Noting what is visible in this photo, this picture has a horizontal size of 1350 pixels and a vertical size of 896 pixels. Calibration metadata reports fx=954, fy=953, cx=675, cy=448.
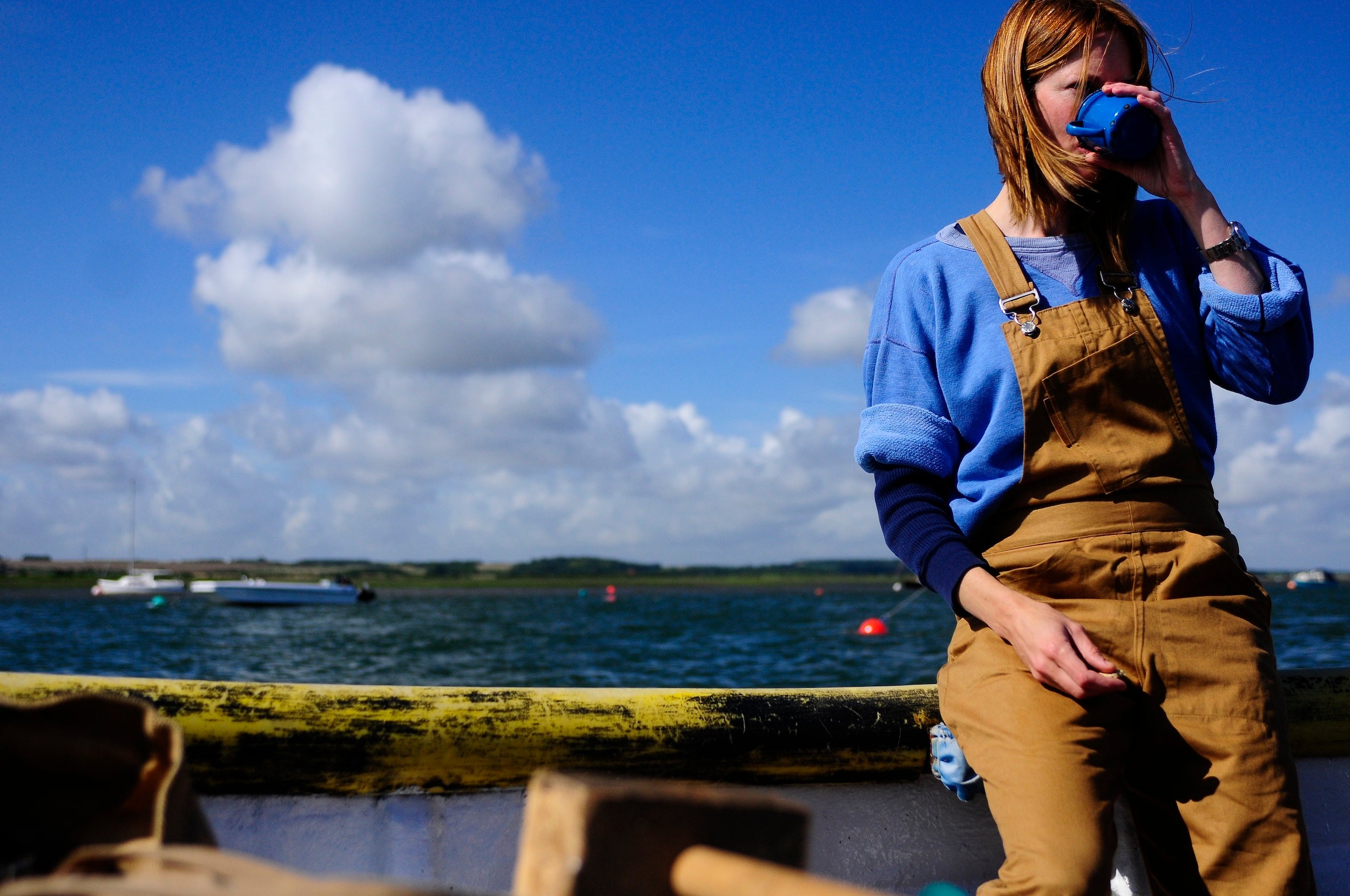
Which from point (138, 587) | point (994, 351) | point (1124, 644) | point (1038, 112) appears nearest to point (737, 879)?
point (1124, 644)

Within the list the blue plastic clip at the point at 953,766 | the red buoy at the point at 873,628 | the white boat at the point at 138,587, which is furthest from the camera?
the white boat at the point at 138,587

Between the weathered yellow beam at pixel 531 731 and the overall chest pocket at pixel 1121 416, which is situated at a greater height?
the overall chest pocket at pixel 1121 416

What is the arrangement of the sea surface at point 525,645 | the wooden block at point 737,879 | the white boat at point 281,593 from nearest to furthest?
the wooden block at point 737,879
the sea surface at point 525,645
the white boat at point 281,593

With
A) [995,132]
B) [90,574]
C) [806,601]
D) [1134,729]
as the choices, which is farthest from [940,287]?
[90,574]

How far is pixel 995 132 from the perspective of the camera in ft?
5.06

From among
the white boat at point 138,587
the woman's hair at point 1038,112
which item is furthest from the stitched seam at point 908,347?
the white boat at point 138,587

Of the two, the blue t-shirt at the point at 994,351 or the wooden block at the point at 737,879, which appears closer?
the wooden block at the point at 737,879

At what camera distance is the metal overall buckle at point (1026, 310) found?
1460 mm

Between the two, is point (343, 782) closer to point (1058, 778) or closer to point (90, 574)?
point (1058, 778)

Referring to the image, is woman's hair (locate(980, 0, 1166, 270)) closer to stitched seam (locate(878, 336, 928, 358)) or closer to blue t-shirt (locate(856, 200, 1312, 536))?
blue t-shirt (locate(856, 200, 1312, 536))

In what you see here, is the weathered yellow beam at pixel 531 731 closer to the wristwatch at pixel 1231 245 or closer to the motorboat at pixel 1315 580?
the wristwatch at pixel 1231 245

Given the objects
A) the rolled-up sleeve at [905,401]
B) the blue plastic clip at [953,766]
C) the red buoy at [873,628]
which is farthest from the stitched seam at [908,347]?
the red buoy at [873,628]

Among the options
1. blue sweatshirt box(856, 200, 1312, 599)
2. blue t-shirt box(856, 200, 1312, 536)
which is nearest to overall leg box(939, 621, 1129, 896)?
blue sweatshirt box(856, 200, 1312, 599)

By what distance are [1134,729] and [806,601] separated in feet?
232
